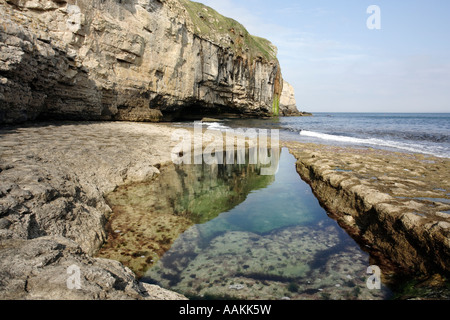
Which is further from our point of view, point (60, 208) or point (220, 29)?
point (220, 29)

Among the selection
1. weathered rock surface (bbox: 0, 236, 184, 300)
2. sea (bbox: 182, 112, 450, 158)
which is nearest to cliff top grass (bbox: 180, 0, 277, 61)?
sea (bbox: 182, 112, 450, 158)

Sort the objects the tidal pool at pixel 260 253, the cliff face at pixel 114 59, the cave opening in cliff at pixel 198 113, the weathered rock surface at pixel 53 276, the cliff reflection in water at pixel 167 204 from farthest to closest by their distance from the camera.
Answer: the cave opening in cliff at pixel 198 113
the cliff face at pixel 114 59
the cliff reflection in water at pixel 167 204
the tidal pool at pixel 260 253
the weathered rock surface at pixel 53 276

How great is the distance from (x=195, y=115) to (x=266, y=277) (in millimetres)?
29954

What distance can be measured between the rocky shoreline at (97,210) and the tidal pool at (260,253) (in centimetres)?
48

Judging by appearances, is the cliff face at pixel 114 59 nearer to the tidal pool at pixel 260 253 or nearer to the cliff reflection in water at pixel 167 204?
the cliff reflection in water at pixel 167 204

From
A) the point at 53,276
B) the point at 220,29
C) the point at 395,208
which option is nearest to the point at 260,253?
the point at 395,208

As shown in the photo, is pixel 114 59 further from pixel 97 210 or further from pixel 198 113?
pixel 198 113

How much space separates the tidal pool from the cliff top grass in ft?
77.9

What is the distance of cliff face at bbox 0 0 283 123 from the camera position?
8.81 m

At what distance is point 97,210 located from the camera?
14.3 ft

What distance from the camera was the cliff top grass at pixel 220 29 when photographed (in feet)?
86.8

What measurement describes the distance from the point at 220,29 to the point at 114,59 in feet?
59.1

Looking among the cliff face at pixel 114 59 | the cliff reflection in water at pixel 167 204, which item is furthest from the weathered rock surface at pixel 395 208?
the cliff face at pixel 114 59

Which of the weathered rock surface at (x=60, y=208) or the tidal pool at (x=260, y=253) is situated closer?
the weathered rock surface at (x=60, y=208)
